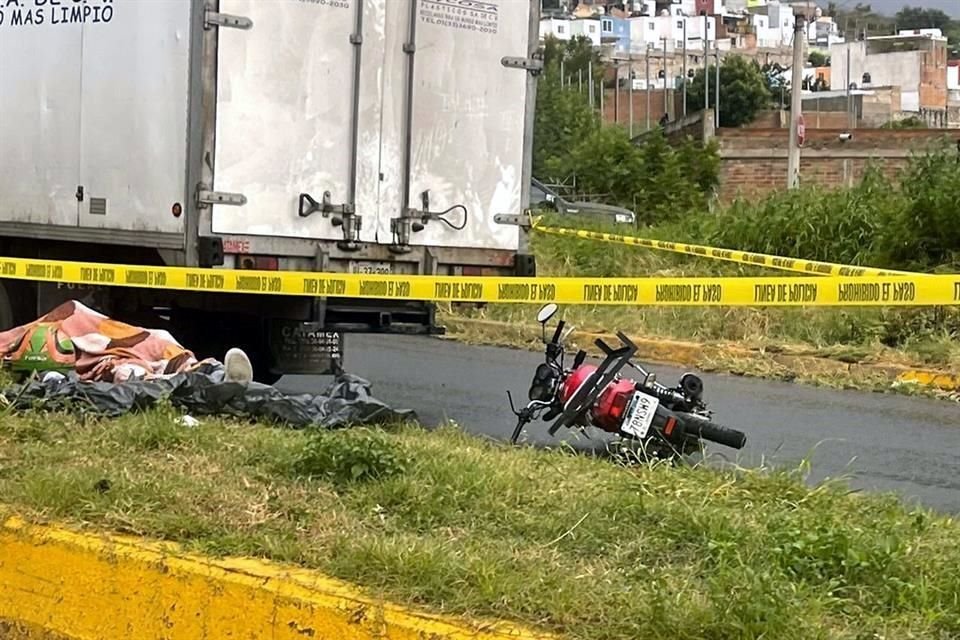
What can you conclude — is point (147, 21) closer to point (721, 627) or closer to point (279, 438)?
point (279, 438)

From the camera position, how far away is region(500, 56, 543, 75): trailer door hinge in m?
9.12

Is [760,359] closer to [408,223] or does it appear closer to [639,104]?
[408,223]

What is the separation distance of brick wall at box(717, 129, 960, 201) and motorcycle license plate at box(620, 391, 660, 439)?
1849 cm

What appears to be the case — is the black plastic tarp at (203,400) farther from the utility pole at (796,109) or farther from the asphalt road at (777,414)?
the utility pole at (796,109)

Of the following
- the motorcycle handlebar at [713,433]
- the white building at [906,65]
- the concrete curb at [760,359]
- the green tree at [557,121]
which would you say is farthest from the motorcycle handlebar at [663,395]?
the white building at [906,65]

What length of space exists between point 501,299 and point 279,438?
2.00 metres

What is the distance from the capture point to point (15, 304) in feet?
31.6

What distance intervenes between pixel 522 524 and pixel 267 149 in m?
4.38

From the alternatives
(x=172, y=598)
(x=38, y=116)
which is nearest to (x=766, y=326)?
(x=38, y=116)

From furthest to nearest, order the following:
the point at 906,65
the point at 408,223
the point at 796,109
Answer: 1. the point at 906,65
2. the point at 796,109
3. the point at 408,223

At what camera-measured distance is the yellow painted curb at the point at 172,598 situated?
361cm

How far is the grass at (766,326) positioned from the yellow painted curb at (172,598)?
7712mm

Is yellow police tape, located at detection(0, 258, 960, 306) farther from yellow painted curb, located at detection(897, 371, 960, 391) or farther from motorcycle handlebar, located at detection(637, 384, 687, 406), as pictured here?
yellow painted curb, located at detection(897, 371, 960, 391)

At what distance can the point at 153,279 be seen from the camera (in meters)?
7.89
